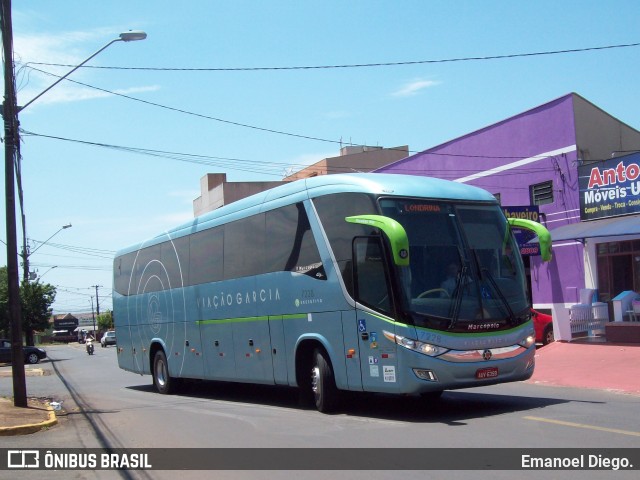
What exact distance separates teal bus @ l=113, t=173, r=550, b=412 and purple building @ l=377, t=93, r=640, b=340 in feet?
35.0

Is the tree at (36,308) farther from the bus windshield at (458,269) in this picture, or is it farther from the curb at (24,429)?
the bus windshield at (458,269)

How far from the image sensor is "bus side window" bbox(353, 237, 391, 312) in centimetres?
1070

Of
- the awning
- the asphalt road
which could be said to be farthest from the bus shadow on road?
the awning

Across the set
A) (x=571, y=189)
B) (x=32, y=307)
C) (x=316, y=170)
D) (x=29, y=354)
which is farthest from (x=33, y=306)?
(x=571, y=189)

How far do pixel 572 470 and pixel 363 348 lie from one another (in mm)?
4245

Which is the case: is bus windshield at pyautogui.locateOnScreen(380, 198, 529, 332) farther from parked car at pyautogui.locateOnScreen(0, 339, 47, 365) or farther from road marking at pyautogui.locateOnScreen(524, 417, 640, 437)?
parked car at pyautogui.locateOnScreen(0, 339, 47, 365)

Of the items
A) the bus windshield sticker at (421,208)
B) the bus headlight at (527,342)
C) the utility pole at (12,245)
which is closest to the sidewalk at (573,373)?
the utility pole at (12,245)

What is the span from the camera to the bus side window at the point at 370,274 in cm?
1070

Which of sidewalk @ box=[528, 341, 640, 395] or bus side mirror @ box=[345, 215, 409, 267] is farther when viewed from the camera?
sidewalk @ box=[528, 341, 640, 395]

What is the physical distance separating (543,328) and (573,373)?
279 inches

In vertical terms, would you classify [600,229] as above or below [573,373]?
above

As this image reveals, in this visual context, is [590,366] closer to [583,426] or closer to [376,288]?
[583,426]

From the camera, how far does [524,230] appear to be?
82.4 ft

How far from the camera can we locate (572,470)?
7270 mm
